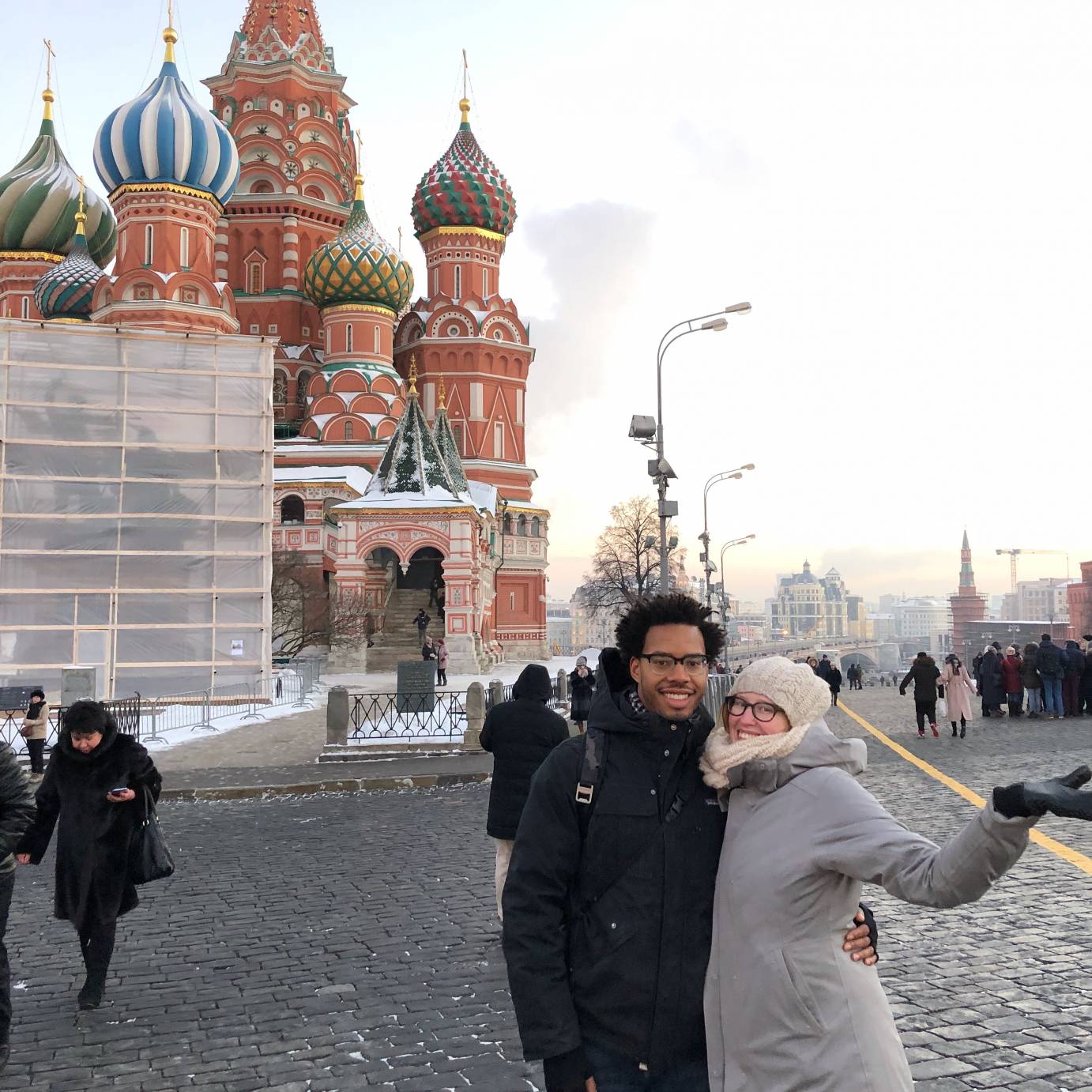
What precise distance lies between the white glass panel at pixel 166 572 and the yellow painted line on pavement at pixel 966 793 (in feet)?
46.3

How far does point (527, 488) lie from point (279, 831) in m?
38.6

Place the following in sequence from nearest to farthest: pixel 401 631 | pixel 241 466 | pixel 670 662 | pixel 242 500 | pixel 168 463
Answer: pixel 670 662
pixel 168 463
pixel 242 500
pixel 241 466
pixel 401 631

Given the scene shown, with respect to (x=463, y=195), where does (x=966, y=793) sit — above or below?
below

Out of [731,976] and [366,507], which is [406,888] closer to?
[731,976]

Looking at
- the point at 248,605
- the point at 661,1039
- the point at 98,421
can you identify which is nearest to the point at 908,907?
the point at 661,1039

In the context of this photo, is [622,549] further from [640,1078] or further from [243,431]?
[640,1078]

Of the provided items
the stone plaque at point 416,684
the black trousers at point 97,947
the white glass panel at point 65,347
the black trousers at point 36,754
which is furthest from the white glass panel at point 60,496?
the black trousers at point 97,947

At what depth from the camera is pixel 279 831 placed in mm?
9867

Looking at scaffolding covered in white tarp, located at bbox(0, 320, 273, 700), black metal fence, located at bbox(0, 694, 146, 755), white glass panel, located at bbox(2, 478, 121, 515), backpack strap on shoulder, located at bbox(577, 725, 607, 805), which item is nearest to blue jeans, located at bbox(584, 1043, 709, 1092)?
backpack strap on shoulder, located at bbox(577, 725, 607, 805)

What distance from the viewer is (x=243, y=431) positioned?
79.6ft

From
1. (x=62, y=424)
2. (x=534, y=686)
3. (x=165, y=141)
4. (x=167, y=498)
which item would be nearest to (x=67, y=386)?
(x=62, y=424)

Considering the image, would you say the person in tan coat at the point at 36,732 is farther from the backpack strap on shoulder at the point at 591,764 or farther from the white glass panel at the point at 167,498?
the backpack strap on shoulder at the point at 591,764

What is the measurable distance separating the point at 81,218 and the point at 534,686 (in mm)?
44502

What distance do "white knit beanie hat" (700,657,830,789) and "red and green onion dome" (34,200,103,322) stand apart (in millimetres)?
45405
